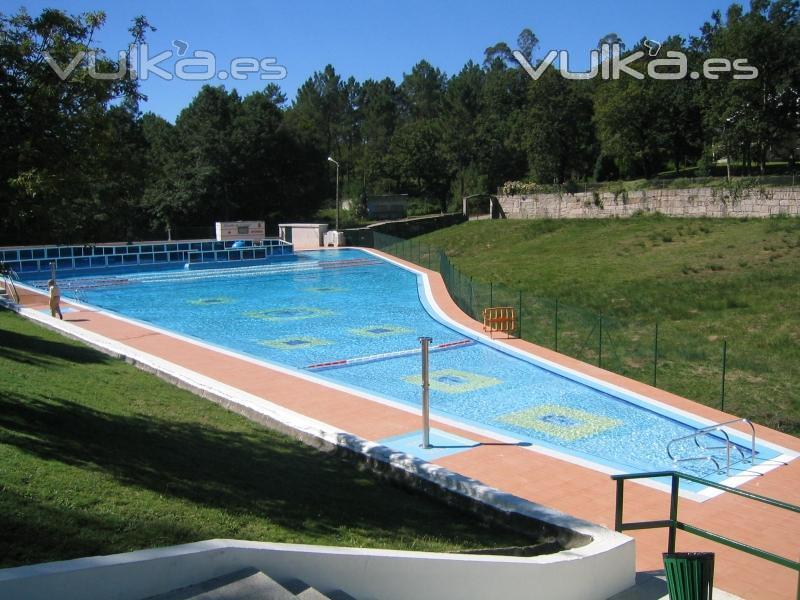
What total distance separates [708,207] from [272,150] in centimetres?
4200

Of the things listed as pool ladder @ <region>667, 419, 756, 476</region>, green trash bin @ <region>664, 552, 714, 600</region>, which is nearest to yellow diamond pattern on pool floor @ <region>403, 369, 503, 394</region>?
pool ladder @ <region>667, 419, 756, 476</region>

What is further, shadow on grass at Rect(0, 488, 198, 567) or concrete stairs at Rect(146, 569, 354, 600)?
shadow on grass at Rect(0, 488, 198, 567)

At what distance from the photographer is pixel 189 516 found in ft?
20.2

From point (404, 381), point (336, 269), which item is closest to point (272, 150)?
point (336, 269)

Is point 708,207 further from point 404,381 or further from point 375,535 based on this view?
point 375,535

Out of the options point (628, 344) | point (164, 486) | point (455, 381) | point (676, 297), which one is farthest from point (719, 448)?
point (676, 297)

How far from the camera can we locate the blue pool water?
14.3 m

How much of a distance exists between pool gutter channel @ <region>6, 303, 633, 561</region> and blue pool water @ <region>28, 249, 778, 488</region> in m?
4.02

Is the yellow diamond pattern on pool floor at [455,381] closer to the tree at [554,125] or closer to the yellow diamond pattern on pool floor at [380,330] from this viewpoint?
the yellow diamond pattern on pool floor at [380,330]

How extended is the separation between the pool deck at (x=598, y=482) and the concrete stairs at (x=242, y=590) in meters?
4.82

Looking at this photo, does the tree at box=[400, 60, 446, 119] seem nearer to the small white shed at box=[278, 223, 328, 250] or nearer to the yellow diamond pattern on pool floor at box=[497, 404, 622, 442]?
the small white shed at box=[278, 223, 328, 250]

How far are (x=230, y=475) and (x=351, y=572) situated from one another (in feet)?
10.0

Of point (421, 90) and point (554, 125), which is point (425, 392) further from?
point (421, 90)

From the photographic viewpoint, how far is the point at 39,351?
14.8 metres
